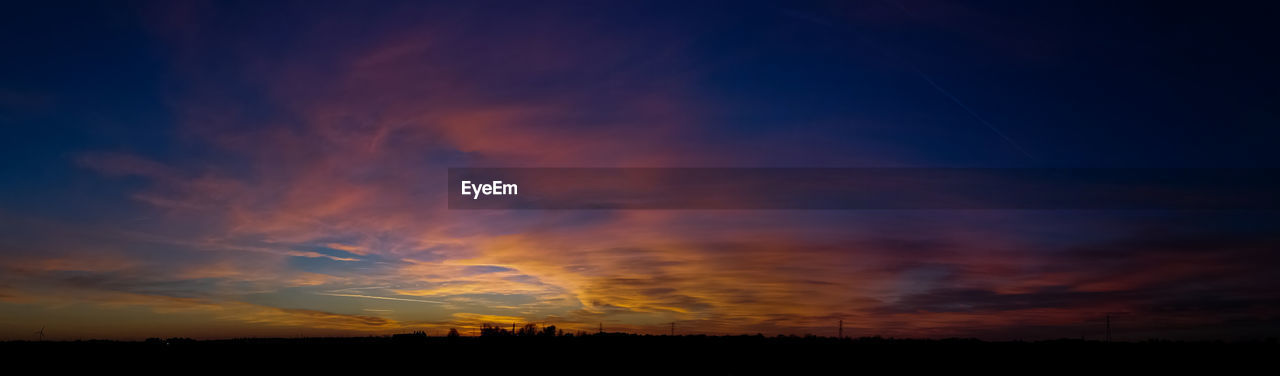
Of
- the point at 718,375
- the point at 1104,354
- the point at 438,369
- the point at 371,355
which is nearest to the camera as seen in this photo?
the point at 718,375

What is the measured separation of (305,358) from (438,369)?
46.9 feet

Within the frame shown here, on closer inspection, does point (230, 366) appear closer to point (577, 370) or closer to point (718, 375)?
point (577, 370)

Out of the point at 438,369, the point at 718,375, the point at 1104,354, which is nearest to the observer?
the point at 718,375

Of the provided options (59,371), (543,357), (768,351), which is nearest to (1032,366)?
(768,351)

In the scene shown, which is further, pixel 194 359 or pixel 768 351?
pixel 768 351

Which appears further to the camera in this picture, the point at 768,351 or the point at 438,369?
the point at 768,351

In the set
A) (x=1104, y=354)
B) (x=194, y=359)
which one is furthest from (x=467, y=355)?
(x=1104, y=354)

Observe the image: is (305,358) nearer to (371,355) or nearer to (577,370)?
(371,355)

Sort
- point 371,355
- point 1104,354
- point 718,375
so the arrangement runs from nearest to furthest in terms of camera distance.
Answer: point 718,375 → point 1104,354 → point 371,355

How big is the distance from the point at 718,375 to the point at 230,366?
32.3 m

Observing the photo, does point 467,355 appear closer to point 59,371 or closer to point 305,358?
point 305,358

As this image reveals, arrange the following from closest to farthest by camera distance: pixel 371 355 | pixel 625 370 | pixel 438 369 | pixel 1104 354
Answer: pixel 625 370 → pixel 438 369 → pixel 1104 354 → pixel 371 355

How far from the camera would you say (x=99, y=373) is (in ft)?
152

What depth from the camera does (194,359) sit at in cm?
5709
